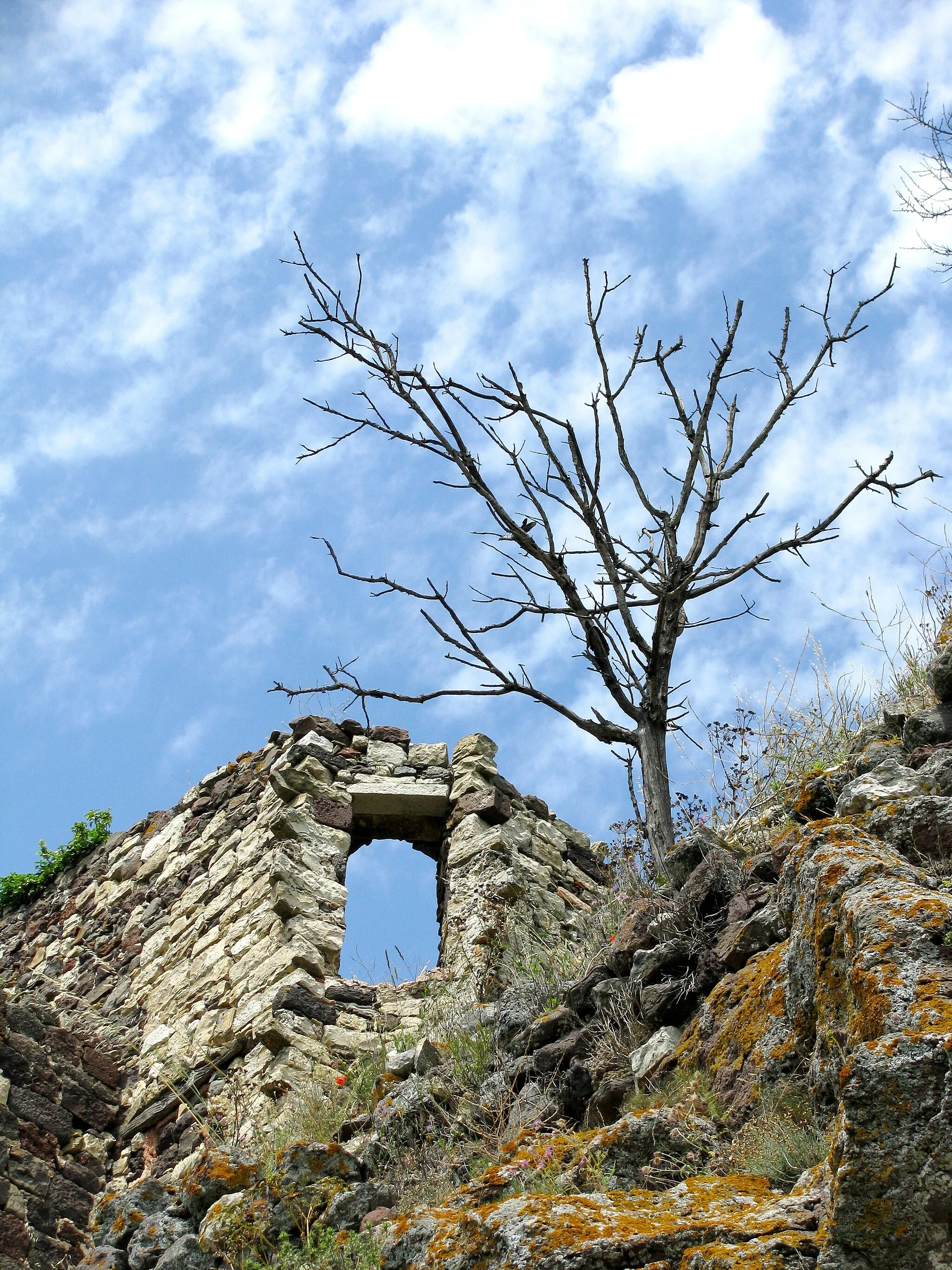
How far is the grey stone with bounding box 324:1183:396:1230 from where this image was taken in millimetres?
3719

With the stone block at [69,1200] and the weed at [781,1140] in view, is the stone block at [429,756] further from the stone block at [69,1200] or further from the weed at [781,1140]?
the weed at [781,1140]

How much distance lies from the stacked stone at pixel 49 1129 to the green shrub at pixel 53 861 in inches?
124

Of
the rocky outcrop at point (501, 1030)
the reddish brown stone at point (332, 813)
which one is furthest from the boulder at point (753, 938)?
the reddish brown stone at point (332, 813)

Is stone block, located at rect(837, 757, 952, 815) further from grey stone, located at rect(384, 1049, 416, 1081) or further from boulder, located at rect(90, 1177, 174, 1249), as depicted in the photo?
boulder, located at rect(90, 1177, 174, 1249)

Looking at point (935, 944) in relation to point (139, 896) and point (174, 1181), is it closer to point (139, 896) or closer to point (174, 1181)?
point (174, 1181)

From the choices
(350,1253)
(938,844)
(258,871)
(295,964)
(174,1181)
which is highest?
(258,871)

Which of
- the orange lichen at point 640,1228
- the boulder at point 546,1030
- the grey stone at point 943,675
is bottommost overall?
the orange lichen at point 640,1228

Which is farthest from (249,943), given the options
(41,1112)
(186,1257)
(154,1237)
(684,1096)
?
(684,1096)

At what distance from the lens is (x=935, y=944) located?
2344 millimetres

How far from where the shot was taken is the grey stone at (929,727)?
150 inches

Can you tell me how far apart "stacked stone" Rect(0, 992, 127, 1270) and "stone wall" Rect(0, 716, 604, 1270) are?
0.01 metres

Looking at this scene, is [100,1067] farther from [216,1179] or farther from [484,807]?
[216,1179]

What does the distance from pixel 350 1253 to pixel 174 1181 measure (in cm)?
196

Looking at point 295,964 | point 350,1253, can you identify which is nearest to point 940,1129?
point 350,1253
